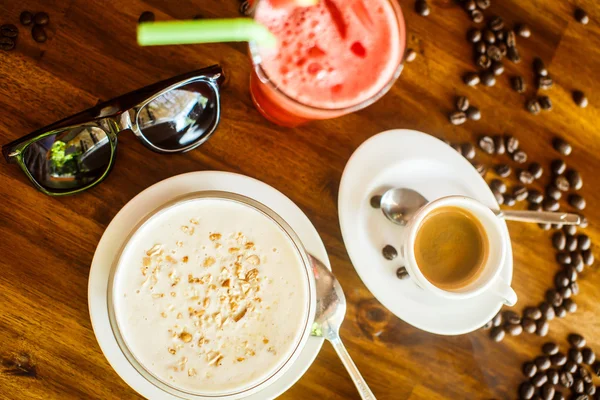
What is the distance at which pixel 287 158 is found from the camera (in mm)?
1303

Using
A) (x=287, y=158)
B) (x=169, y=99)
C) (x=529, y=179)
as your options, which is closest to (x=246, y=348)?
(x=287, y=158)

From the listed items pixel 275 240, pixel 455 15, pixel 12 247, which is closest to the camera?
pixel 275 240

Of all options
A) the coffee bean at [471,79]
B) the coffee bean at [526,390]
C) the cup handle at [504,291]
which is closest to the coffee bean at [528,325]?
the coffee bean at [526,390]

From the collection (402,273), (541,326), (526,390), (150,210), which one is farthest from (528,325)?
(150,210)

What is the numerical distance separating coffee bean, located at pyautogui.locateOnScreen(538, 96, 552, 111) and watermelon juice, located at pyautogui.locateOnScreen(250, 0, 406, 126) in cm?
54

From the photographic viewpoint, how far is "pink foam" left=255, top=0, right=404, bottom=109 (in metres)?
1.04

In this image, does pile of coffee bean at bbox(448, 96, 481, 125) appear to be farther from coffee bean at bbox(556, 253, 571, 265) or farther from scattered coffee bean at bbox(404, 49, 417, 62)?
coffee bean at bbox(556, 253, 571, 265)

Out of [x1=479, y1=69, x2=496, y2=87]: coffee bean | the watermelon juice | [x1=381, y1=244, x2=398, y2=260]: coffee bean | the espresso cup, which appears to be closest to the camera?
the watermelon juice

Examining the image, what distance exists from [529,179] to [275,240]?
2.25 feet

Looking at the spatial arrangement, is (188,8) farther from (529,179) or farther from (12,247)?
(529,179)

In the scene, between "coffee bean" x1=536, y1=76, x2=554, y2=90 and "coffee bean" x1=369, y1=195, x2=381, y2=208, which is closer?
"coffee bean" x1=369, y1=195, x2=381, y2=208

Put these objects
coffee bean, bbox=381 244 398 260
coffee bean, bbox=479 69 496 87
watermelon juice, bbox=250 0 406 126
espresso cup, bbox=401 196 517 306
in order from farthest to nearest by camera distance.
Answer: coffee bean, bbox=479 69 496 87, coffee bean, bbox=381 244 398 260, espresso cup, bbox=401 196 517 306, watermelon juice, bbox=250 0 406 126

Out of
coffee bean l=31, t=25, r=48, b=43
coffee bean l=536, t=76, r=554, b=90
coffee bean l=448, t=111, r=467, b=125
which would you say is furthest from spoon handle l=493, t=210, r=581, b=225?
coffee bean l=31, t=25, r=48, b=43

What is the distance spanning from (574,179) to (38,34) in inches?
52.3
